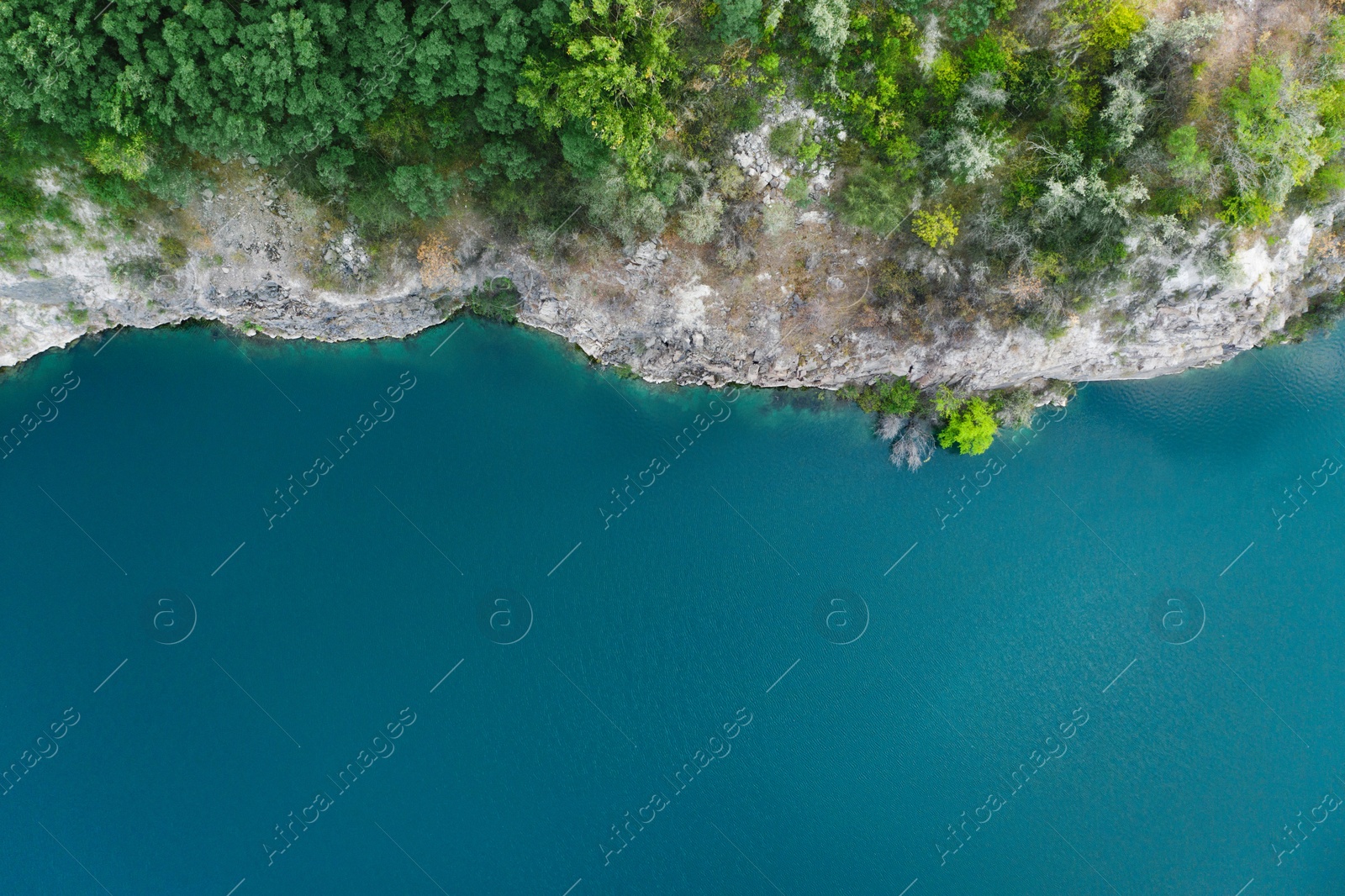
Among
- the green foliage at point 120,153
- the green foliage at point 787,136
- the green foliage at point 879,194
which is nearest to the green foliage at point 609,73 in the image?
the green foliage at point 787,136

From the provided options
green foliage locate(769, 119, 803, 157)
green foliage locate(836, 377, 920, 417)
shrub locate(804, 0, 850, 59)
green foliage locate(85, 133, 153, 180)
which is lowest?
green foliage locate(836, 377, 920, 417)

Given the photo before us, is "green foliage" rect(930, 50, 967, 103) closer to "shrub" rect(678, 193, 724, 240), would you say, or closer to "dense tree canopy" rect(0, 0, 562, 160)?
"shrub" rect(678, 193, 724, 240)

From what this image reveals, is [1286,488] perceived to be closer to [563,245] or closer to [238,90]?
[563,245]

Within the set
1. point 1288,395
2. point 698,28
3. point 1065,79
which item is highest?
point 698,28

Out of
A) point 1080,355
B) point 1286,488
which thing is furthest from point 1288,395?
point 1080,355

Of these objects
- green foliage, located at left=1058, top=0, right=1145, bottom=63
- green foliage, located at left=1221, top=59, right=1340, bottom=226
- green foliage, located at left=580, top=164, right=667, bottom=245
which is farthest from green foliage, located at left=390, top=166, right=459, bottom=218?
green foliage, located at left=1221, top=59, right=1340, bottom=226

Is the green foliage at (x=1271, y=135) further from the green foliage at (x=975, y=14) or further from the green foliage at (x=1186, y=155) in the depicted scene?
the green foliage at (x=975, y=14)

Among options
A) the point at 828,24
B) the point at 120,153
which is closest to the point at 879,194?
the point at 828,24
